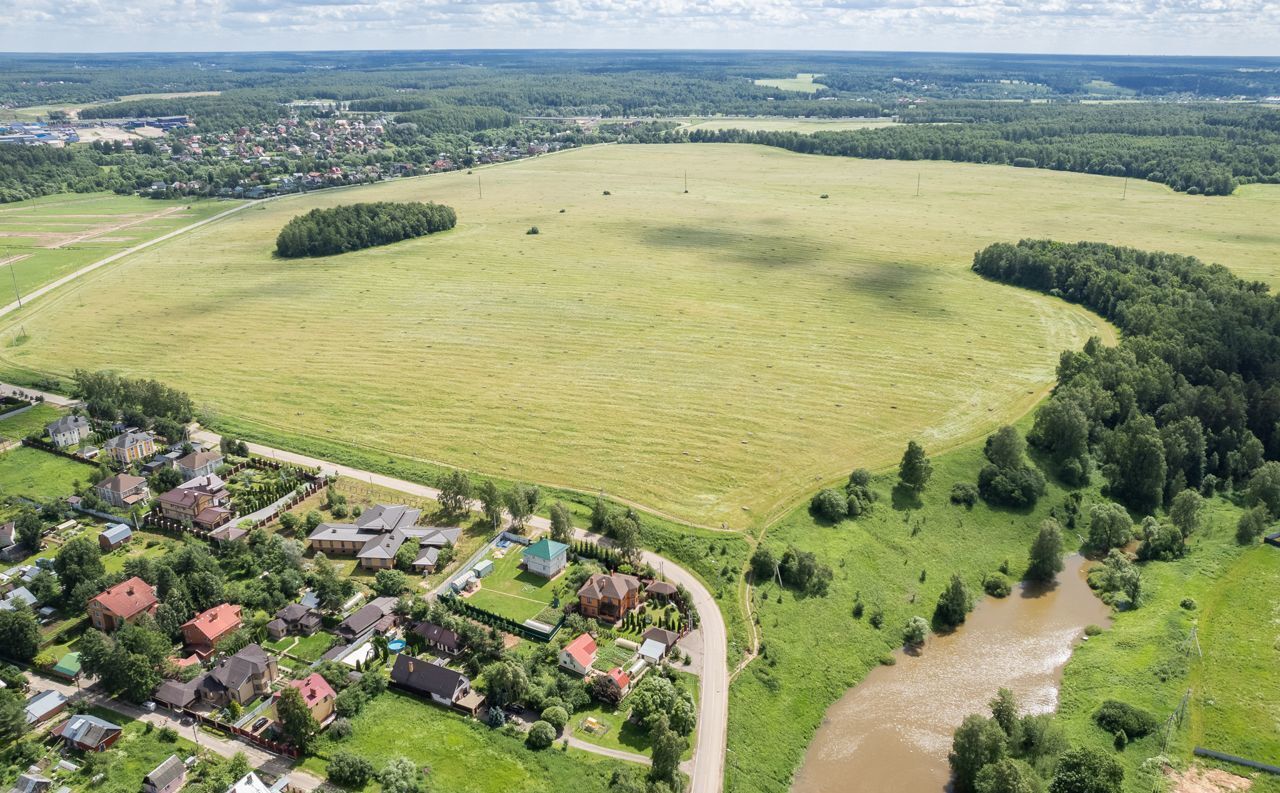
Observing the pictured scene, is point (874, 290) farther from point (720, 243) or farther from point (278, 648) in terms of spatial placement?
point (278, 648)

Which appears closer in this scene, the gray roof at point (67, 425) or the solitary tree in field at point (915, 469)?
the solitary tree in field at point (915, 469)

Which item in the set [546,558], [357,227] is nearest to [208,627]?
[546,558]

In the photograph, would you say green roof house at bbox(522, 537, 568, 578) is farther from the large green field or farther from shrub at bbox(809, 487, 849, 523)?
shrub at bbox(809, 487, 849, 523)

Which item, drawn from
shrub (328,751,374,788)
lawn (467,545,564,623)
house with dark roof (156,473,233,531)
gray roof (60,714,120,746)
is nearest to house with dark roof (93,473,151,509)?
house with dark roof (156,473,233,531)

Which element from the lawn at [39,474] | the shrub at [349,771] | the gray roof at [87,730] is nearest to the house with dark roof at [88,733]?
the gray roof at [87,730]

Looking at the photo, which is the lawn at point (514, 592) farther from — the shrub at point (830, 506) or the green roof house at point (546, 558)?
the shrub at point (830, 506)
